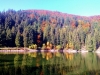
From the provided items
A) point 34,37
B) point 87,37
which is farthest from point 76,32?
point 34,37

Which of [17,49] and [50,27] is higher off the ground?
[50,27]

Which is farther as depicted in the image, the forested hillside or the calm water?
the forested hillside

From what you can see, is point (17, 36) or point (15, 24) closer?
point (17, 36)

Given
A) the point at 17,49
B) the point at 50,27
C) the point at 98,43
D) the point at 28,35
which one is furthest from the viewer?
the point at 50,27

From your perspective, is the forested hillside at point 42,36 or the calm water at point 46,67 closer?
the calm water at point 46,67

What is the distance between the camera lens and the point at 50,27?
482ft

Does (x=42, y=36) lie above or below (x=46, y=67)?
above

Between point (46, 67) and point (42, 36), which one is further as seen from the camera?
point (42, 36)

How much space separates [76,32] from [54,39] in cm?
1502

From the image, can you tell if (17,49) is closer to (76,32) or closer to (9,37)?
(9,37)

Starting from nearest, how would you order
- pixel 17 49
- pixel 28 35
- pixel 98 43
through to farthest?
1. pixel 17 49
2. pixel 28 35
3. pixel 98 43

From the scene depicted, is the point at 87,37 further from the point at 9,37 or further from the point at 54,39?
the point at 9,37

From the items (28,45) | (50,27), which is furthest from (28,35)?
(50,27)

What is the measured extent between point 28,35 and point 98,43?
43.6m
